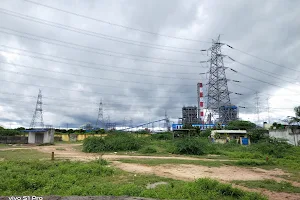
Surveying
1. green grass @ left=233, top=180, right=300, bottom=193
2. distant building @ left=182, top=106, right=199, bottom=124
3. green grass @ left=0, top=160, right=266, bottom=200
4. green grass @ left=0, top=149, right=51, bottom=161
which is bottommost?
green grass @ left=233, top=180, right=300, bottom=193

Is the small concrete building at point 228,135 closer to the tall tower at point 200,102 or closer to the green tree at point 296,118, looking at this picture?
the green tree at point 296,118

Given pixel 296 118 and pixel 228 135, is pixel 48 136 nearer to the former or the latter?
pixel 228 135

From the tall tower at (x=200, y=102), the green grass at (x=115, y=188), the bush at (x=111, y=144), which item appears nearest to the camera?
the green grass at (x=115, y=188)

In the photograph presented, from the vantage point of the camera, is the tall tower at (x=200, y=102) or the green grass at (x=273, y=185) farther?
the tall tower at (x=200, y=102)

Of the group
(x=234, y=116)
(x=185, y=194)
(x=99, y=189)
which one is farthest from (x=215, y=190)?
(x=234, y=116)

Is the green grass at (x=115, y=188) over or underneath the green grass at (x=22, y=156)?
over

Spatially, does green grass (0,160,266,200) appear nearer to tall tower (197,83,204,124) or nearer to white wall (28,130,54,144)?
white wall (28,130,54,144)

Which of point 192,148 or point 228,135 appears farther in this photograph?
point 228,135

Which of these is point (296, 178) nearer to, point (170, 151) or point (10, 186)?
point (10, 186)

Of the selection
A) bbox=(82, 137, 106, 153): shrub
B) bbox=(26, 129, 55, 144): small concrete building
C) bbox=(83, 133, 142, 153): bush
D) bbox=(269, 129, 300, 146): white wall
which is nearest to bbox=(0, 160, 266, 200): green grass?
bbox=(82, 137, 106, 153): shrub

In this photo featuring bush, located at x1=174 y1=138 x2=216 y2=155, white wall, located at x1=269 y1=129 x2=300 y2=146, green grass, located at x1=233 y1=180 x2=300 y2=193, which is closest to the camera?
green grass, located at x1=233 y1=180 x2=300 y2=193

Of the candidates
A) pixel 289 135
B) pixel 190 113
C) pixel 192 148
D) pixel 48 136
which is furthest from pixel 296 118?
pixel 190 113

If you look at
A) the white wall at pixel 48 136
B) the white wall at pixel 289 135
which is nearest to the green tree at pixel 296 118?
the white wall at pixel 289 135

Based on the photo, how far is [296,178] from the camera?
13.1m
